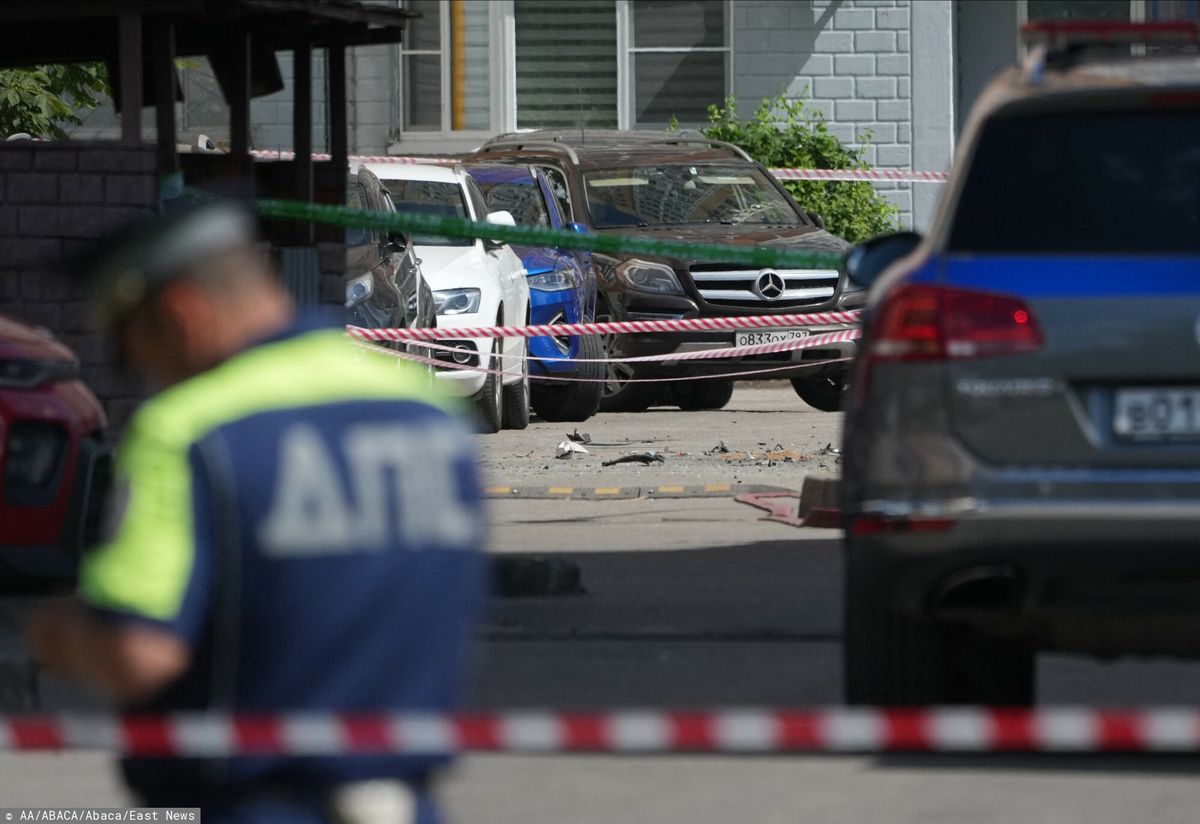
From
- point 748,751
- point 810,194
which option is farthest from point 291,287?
point 810,194

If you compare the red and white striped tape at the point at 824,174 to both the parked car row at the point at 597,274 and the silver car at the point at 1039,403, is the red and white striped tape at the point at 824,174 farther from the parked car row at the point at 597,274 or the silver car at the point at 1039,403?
the silver car at the point at 1039,403

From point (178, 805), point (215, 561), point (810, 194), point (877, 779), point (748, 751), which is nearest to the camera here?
point (215, 561)

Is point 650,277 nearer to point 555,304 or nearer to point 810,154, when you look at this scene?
point 555,304

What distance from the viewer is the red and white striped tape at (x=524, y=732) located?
3182 mm

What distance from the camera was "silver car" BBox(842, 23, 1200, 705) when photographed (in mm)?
5977

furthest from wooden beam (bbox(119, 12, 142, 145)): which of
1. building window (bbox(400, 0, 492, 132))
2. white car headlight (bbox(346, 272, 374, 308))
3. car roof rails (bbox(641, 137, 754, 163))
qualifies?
building window (bbox(400, 0, 492, 132))

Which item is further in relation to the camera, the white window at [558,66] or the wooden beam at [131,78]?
the white window at [558,66]

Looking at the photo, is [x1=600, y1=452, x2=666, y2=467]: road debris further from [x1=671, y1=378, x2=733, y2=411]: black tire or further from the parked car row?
[x1=671, y1=378, x2=733, y2=411]: black tire

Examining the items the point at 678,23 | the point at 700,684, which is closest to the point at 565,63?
the point at 678,23

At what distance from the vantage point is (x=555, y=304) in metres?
16.9

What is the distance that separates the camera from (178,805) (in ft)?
10.9

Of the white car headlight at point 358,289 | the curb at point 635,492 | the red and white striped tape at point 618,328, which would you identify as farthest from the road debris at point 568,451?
the curb at point 635,492

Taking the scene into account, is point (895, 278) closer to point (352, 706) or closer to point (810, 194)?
point (352, 706)

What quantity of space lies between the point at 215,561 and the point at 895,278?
3.41 m
